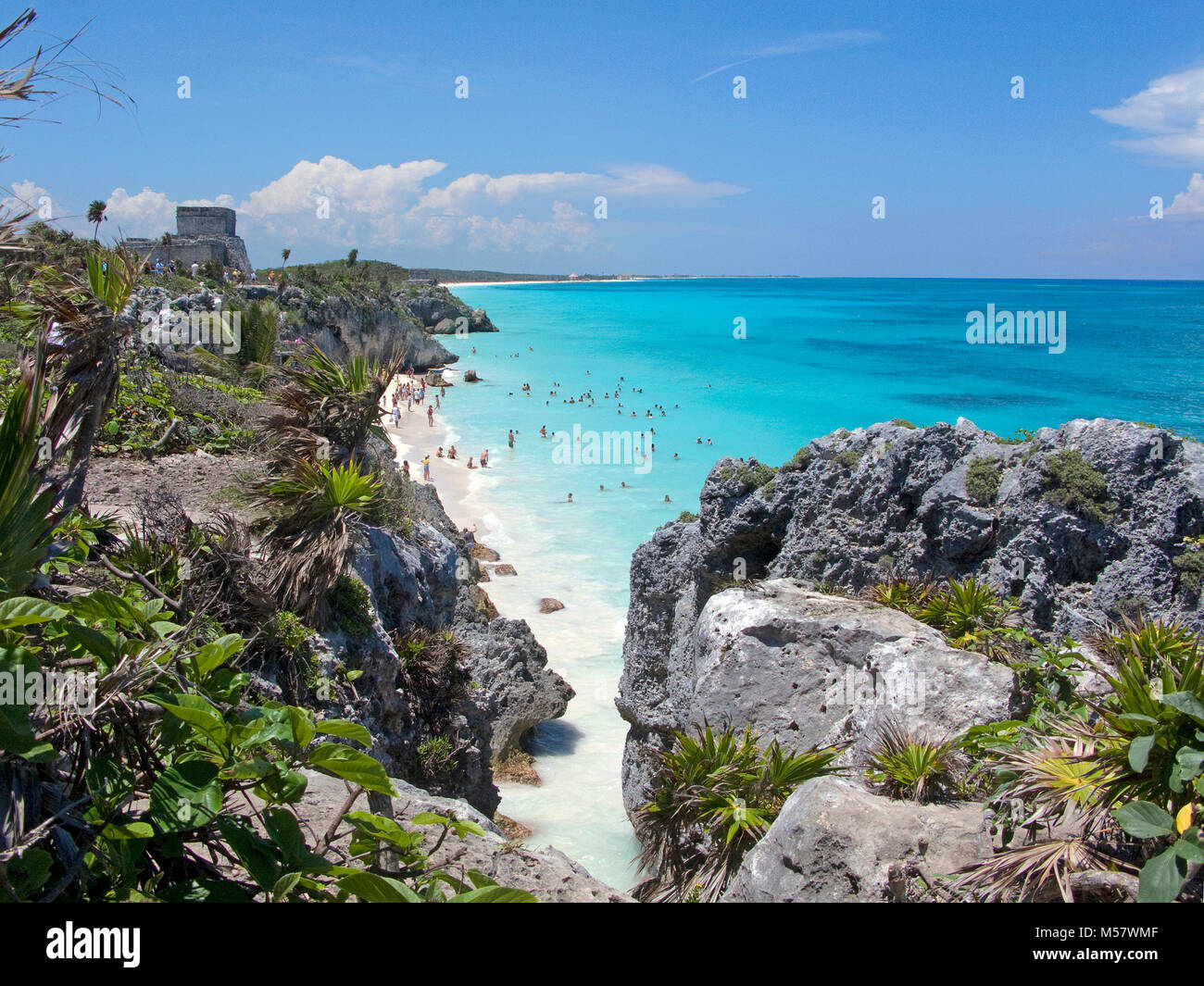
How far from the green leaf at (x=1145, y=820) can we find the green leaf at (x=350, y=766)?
9.36 feet

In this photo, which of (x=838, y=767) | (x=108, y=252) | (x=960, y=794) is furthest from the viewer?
(x=838, y=767)

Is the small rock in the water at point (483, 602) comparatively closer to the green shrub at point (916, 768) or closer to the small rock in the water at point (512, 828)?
the small rock in the water at point (512, 828)

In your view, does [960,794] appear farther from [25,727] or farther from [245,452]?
[245,452]

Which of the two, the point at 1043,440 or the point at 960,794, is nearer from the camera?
the point at 960,794

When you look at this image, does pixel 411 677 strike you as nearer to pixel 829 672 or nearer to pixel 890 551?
pixel 829 672

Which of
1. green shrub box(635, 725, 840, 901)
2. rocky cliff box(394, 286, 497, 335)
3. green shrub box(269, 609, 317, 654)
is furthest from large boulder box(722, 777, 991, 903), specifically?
rocky cliff box(394, 286, 497, 335)

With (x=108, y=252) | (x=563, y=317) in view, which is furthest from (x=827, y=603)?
(x=563, y=317)

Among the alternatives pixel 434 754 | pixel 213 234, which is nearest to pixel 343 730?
pixel 434 754

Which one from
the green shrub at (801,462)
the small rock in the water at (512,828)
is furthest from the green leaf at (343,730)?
the green shrub at (801,462)

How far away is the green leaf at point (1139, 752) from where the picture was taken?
11.0 ft

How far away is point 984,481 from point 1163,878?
30.9 ft

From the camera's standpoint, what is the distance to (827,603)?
9141mm
